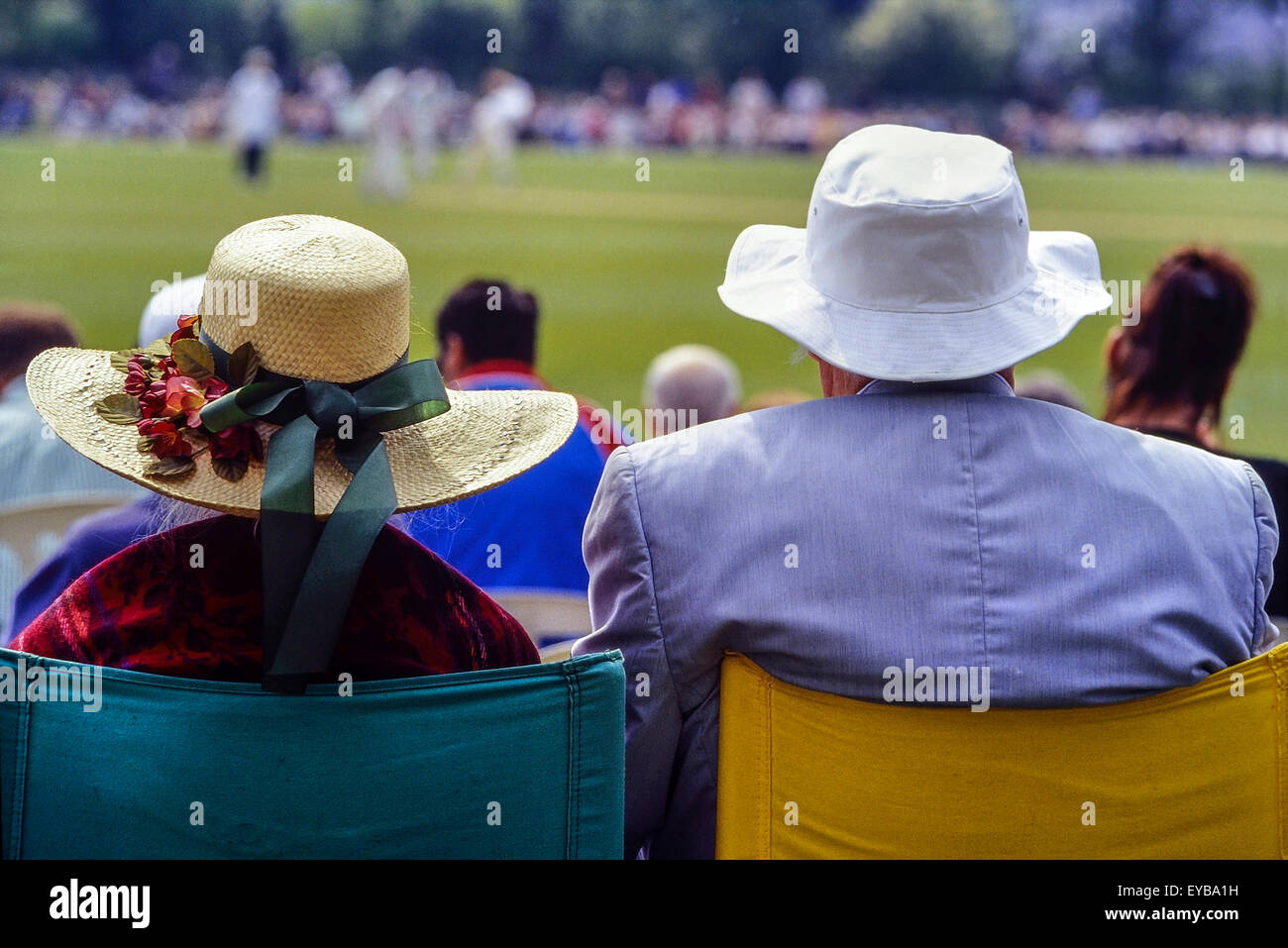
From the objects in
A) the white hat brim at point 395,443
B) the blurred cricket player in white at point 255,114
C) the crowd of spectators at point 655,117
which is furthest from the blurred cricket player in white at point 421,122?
the white hat brim at point 395,443

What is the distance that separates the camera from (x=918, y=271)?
2.01 m

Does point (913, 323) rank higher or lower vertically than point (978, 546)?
higher

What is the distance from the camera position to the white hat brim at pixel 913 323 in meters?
1.97

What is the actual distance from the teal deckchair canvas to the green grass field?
6.50m

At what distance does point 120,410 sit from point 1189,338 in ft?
8.45

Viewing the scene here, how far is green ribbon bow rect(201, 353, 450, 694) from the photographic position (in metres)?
1.69

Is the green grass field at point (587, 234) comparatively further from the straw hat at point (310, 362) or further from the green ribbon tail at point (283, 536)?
the green ribbon tail at point (283, 536)

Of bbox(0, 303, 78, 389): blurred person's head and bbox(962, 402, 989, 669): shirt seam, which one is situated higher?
bbox(962, 402, 989, 669): shirt seam

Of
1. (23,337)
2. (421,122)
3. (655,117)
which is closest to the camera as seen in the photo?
(23,337)

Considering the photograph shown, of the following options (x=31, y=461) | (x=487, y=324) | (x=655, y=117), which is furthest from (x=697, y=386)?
(x=655, y=117)

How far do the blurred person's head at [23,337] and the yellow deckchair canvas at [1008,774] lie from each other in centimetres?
336

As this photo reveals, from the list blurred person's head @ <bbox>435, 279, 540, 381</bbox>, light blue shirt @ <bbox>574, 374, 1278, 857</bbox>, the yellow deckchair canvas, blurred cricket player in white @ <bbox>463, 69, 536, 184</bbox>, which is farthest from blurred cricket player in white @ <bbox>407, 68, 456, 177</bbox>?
the yellow deckchair canvas

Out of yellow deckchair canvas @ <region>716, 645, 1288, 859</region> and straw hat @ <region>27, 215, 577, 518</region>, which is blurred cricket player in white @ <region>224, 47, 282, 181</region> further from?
yellow deckchair canvas @ <region>716, 645, 1288, 859</region>

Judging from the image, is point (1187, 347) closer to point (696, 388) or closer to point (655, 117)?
point (696, 388)
